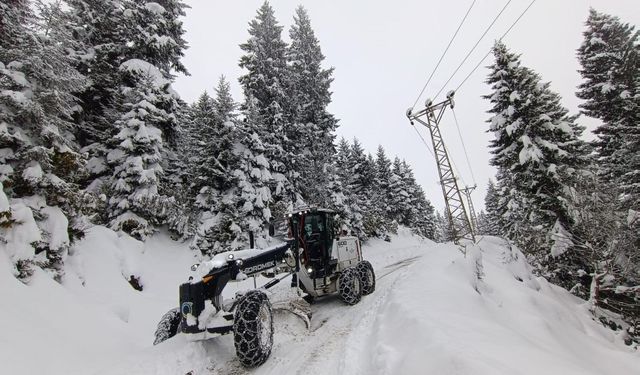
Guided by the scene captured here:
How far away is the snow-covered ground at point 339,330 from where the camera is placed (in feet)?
15.9

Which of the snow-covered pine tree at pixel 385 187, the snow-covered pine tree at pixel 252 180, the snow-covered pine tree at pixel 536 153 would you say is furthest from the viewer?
the snow-covered pine tree at pixel 385 187

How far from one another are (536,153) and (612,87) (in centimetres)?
598

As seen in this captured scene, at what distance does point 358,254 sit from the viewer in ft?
39.2

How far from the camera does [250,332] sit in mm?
5344

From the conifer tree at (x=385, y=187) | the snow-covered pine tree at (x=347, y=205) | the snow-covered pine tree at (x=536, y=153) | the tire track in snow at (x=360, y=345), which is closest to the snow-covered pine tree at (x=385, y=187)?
the conifer tree at (x=385, y=187)

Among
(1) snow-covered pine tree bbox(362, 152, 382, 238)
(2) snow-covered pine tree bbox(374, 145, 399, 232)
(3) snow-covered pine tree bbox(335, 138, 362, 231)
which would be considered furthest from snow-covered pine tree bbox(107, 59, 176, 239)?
(2) snow-covered pine tree bbox(374, 145, 399, 232)

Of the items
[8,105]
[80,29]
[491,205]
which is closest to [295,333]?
[8,105]

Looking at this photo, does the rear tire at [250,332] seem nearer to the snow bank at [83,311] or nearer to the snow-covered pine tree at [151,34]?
the snow bank at [83,311]

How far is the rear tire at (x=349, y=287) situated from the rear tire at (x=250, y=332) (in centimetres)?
386

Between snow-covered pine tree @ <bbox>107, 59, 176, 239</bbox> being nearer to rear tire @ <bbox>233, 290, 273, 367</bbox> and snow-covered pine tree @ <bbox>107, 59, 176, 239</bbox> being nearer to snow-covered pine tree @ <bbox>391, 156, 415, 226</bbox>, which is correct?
rear tire @ <bbox>233, 290, 273, 367</bbox>

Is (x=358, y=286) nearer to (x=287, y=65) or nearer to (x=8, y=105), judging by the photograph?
(x=8, y=105)

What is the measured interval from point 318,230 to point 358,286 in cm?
204

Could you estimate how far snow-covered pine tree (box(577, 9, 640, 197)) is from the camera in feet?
53.2

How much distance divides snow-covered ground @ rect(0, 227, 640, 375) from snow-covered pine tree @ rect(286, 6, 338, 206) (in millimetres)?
12432
